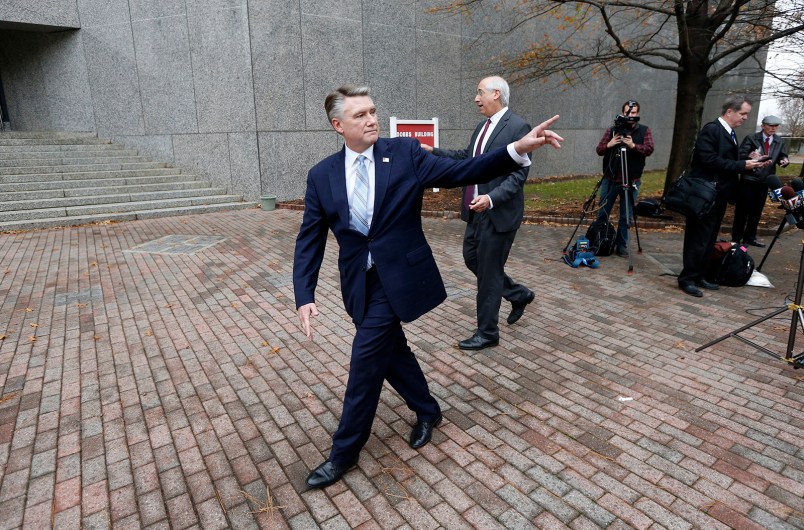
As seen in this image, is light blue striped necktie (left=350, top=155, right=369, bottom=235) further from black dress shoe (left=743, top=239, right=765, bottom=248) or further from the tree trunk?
the tree trunk

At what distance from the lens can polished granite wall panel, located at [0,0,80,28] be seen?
1216 cm

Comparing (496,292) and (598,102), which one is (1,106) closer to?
(496,292)

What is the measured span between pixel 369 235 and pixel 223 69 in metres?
10.5

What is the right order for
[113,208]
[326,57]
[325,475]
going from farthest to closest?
1. [326,57]
2. [113,208]
3. [325,475]

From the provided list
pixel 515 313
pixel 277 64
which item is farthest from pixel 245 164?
pixel 515 313

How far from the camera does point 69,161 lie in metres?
11.8

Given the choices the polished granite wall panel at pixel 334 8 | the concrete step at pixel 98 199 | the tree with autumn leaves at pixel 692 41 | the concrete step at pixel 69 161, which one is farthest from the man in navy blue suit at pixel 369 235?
the concrete step at pixel 69 161

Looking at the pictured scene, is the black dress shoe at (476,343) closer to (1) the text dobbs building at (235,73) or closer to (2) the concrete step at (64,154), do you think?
(1) the text dobbs building at (235,73)

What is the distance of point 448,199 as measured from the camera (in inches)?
481

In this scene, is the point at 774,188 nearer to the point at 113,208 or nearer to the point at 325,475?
the point at 325,475

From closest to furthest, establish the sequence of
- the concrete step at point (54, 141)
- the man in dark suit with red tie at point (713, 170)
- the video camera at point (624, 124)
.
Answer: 1. the man in dark suit with red tie at point (713, 170)
2. the video camera at point (624, 124)
3. the concrete step at point (54, 141)

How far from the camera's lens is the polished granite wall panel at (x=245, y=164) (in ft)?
37.5

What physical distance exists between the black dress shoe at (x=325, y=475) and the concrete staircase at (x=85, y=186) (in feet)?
31.6

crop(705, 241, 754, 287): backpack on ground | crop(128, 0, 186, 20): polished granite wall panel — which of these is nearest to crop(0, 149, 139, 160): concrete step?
crop(128, 0, 186, 20): polished granite wall panel
